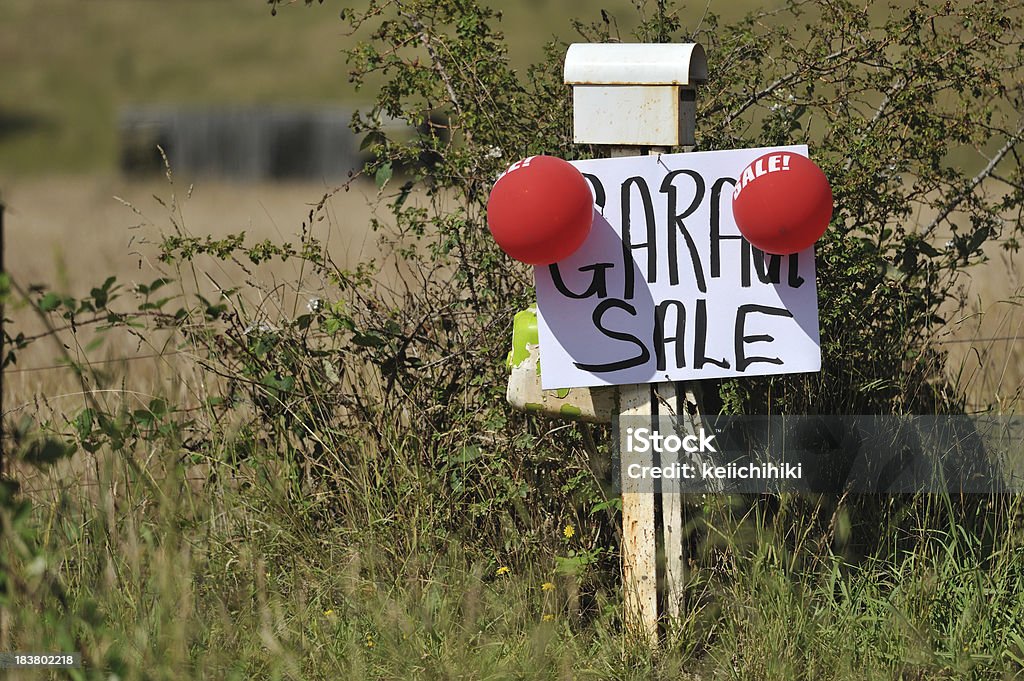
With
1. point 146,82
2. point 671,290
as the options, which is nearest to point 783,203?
point 671,290

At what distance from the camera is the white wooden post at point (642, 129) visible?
2.87 m

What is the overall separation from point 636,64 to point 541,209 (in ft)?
1.71

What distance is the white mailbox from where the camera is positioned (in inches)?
112

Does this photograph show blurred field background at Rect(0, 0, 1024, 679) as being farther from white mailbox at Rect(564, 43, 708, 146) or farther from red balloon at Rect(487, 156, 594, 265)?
white mailbox at Rect(564, 43, 708, 146)

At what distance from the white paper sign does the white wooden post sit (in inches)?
3.0

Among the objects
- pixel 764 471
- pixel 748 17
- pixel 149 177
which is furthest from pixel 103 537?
pixel 149 177

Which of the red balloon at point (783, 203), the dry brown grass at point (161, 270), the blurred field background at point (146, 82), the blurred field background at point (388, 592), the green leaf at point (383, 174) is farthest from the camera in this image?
the blurred field background at point (146, 82)

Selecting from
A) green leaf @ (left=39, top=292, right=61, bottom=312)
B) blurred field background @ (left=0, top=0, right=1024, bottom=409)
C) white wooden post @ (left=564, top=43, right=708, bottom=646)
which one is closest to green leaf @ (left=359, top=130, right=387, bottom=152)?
white wooden post @ (left=564, top=43, right=708, bottom=646)

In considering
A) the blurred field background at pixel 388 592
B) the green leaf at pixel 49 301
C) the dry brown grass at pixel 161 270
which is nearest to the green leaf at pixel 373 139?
the dry brown grass at pixel 161 270

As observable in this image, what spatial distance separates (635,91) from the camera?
2.89 metres

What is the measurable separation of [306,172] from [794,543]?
104 feet

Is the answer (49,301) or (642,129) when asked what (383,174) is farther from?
(49,301)

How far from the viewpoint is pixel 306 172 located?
33.6 meters

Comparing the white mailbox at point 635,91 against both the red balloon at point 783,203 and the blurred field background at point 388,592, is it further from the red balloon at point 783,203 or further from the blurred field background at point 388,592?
the blurred field background at point 388,592
